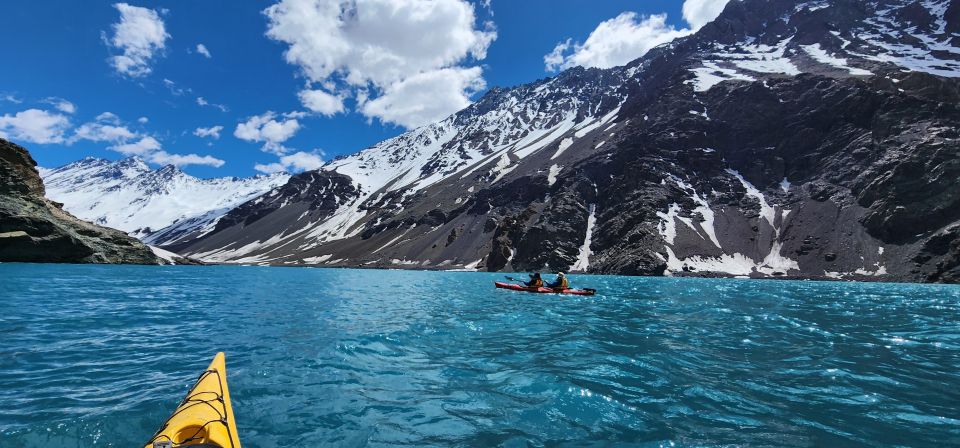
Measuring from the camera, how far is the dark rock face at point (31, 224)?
7062 cm

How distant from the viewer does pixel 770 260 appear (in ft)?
374

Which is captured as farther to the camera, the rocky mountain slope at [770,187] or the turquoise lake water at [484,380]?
the rocky mountain slope at [770,187]

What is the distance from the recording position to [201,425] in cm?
724

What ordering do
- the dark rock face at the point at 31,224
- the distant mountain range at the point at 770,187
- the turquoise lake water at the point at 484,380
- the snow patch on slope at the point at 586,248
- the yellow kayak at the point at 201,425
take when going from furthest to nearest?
the snow patch on slope at the point at 586,248
the distant mountain range at the point at 770,187
the dark rock face at the point at 31,224
the turquoise lake water at the point at 484,380
the yellow kayak at the point at 201,425

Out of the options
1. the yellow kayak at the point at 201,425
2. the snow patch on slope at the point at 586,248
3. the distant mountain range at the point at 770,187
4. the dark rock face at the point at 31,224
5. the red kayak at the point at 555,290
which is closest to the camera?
the yellow kayak at the point at 201,425

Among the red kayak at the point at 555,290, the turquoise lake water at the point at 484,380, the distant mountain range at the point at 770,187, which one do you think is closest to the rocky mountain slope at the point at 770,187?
the distant mountain range at the point at 770,187

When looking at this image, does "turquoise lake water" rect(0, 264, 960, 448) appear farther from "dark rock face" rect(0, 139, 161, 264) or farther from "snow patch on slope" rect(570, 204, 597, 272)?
"snow patch on slope" rect(570, 204, 597, 272)

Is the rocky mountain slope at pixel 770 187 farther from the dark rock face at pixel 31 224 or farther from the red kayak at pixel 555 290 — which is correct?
the dark rock face at pixel 31 224

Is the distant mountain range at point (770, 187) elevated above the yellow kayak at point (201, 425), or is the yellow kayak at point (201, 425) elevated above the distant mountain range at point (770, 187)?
the distant mountain range at point (770, 187)

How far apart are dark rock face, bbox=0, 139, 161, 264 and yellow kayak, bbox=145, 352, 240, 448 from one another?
91.1m

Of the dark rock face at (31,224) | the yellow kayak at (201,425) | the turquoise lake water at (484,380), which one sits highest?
the dark rock face at (31,224)

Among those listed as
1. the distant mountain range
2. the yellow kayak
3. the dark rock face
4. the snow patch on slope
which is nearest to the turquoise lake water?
the yellow kayak

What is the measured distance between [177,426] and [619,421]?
320 inches

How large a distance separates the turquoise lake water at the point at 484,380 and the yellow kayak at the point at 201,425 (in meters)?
0.91
